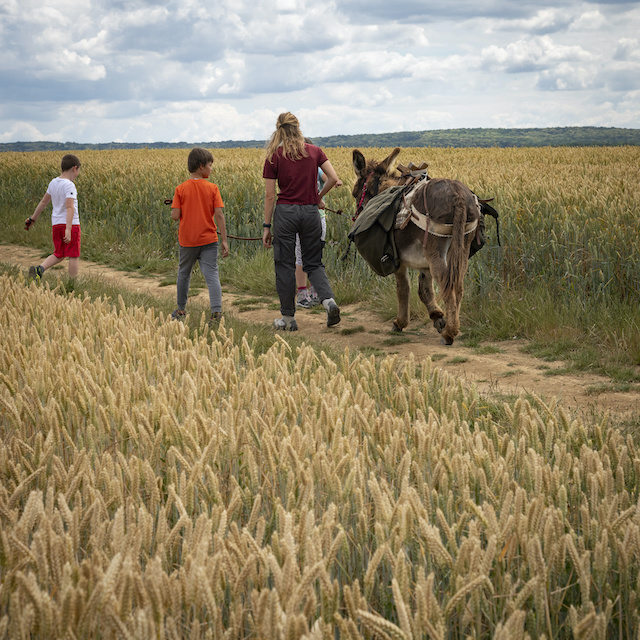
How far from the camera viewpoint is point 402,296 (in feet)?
27.8

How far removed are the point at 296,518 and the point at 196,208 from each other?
6317mm

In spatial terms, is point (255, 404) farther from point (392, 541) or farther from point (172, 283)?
point (172, 283)

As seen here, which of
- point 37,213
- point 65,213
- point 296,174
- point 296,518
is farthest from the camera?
point 37,213

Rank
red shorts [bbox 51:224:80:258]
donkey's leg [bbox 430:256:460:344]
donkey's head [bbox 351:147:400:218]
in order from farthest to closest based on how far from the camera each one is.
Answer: red shorts [bbox 51:224:80:258], donkey's head [bbox 351:147:400:218], donkey's leg [bbox 430:256:460:344]

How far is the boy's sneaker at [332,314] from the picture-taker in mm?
8570

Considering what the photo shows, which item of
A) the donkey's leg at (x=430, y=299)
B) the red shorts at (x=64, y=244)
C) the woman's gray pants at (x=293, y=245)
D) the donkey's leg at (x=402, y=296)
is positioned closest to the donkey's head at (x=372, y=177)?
the woman's gray pants at (x=293, y=245)

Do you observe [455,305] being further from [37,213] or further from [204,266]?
[37,213]

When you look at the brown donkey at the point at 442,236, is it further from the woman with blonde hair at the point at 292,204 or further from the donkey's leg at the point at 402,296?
the woman with blonde hair at the point at 292,204

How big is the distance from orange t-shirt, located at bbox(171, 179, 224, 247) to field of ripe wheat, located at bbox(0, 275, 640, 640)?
4098mm

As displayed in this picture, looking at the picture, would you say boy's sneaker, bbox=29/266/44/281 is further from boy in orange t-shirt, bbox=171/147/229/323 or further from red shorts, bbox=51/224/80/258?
boy in orange t-shirt, bbox=171/147/229/323

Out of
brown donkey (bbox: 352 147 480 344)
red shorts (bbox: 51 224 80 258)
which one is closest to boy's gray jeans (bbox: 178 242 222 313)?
brown donkey (bbox: 352 147 480 344)

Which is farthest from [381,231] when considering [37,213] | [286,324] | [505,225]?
[37,213]

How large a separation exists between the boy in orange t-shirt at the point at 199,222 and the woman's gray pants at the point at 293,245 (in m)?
0.74

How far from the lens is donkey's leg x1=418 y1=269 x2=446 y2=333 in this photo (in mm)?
8047
